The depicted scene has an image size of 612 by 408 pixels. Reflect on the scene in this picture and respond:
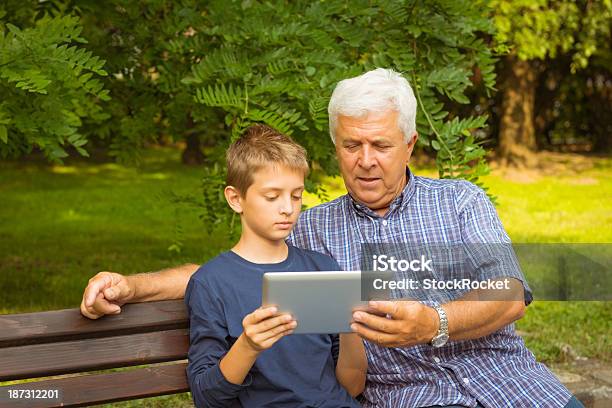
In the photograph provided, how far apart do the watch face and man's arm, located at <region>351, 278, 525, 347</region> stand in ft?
0.07

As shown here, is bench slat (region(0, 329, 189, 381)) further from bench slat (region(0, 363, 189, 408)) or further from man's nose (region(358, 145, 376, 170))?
man's nose (region(358, 145, 376, 170))

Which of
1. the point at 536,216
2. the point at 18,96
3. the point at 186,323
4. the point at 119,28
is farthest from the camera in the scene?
the point at 536,216

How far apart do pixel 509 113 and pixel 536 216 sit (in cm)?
734

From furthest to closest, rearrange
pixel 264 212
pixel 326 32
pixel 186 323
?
pixel 326 32 → pixel 186 323 → pixel 264 212

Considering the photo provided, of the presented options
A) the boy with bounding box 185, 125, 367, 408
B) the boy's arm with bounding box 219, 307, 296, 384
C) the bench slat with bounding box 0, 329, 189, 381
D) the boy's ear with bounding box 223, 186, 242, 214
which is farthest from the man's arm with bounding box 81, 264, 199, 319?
the boy's arm with bounding box 219, 307, 296, 384

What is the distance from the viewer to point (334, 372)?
114 inches

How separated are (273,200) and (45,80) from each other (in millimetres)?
1587

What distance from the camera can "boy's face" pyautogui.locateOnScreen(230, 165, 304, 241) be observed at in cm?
272

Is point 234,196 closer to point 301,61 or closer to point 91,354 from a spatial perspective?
point 91,354

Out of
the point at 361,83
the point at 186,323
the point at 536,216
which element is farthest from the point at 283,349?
the point at 536,216

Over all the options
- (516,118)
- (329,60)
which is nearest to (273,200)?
(329,60)

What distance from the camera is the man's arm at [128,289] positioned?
2.80 meters

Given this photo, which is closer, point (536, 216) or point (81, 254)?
point (81, 254)

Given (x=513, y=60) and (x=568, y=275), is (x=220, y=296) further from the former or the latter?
(x=513, y=60)
